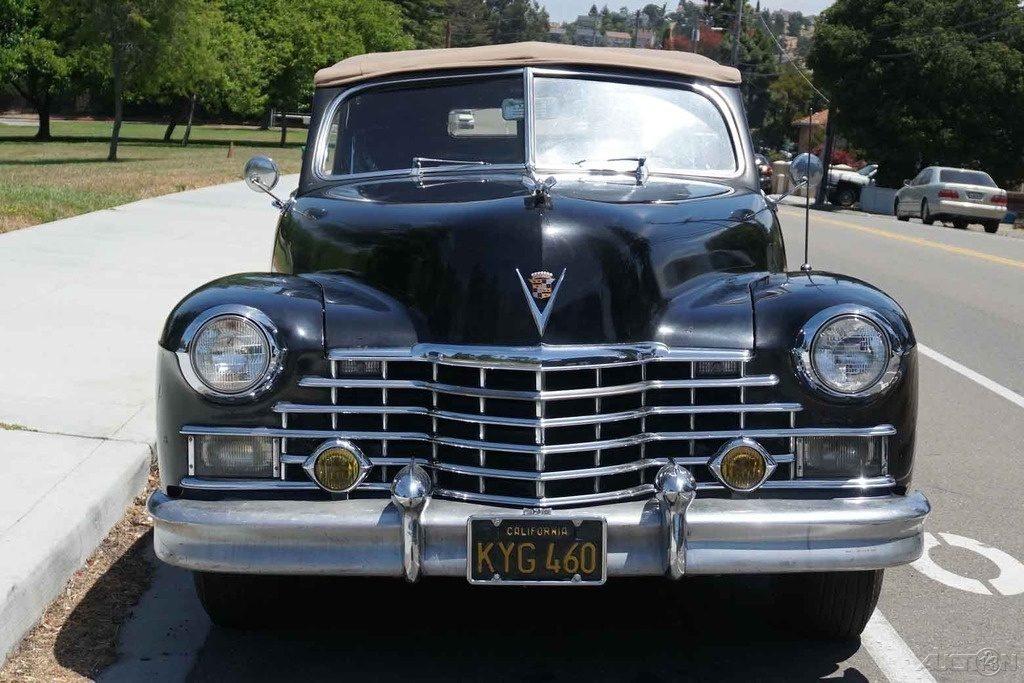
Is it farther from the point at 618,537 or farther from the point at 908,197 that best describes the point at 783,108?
the point at 618,537

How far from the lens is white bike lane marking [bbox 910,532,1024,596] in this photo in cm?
A: 504

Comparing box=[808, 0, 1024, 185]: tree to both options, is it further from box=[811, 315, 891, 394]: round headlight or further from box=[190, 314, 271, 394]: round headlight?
box=[190, 314, 271, 394]: round headlight

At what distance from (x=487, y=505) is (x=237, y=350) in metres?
0.84

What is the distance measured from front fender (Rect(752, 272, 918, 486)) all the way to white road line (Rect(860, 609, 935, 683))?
0.66m

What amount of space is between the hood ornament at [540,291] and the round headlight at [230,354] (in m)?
0.75

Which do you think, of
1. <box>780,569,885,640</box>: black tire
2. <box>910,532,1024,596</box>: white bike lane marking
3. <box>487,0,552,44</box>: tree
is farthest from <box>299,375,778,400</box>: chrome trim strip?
<box>487,0,552,44</box>: tree

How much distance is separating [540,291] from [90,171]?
2770cm

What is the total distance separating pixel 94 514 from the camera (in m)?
5.31

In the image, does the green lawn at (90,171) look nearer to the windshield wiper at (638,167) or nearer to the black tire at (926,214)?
the windshield wiper at (638,167)

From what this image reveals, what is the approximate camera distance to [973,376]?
942cm

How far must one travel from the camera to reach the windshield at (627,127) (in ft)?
17.0

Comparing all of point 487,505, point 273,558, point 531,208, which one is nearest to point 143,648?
point 273,558

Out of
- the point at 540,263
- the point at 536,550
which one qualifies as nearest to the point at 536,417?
the point at 536,550

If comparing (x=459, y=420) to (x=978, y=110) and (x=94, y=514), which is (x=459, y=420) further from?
(x=978, y=110)
